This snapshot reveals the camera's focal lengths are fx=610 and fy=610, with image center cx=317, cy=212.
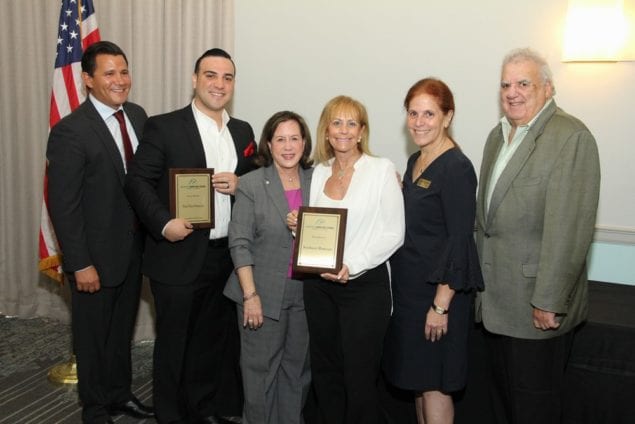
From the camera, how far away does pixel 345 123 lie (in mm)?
2811

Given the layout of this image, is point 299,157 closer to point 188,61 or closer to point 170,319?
point 170,319

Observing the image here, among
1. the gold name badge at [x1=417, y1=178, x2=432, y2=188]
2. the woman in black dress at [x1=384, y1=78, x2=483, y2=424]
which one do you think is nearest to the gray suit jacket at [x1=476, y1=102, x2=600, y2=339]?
the woman in black dress at [x1=384, y1=78, x2=483, y2=424]

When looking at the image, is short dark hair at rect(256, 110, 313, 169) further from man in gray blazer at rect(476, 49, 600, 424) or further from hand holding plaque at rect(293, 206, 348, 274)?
man in gray blazer at rect(476, 49, 600, 424)

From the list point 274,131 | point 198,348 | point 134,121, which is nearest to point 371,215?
point 274,131

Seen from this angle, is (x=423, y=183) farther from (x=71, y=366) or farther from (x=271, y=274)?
(x=71, y=366)

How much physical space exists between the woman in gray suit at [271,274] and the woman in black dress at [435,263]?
518 millimetres

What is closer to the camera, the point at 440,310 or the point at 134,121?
the point at 440,310

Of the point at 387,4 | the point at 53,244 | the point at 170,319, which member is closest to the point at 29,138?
the point at 53,244

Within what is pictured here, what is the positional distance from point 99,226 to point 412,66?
223 centimetres

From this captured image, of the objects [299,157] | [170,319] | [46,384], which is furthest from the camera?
[46,384]

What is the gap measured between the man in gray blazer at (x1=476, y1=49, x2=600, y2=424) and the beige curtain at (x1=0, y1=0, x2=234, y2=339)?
8.62ft

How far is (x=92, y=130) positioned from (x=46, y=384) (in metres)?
1.84

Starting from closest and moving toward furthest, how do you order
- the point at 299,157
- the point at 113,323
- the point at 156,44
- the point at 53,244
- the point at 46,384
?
1. the point at 299,157
2. the point at 113,323
3. the point at 46,384
4. the point at 53,244
5. the point at 156,44

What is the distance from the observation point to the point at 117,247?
128 inches
